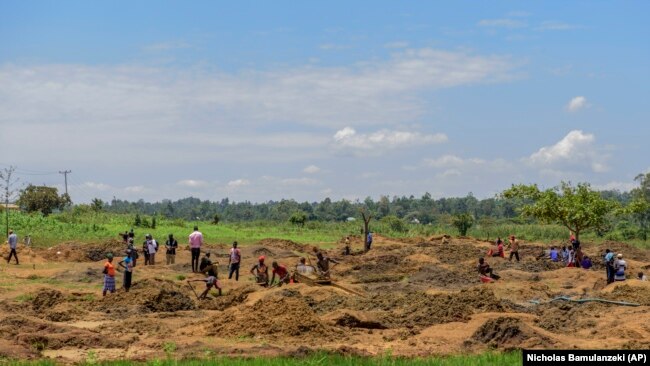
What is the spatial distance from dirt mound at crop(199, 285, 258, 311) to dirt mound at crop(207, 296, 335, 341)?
3.43 metres

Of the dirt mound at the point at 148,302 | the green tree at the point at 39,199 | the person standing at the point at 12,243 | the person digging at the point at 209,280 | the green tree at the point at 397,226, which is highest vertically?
the green tree at the point at 39,199

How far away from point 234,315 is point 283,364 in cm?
601

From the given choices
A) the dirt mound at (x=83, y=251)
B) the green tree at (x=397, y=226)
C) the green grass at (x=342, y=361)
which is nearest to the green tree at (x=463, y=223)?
the green tree at (x=397, y=226)

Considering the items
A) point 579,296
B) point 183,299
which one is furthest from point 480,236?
point 183,299

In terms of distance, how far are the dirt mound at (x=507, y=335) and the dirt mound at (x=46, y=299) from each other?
483 inches

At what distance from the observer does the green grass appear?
1465 cm

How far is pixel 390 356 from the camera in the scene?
16.0 meters

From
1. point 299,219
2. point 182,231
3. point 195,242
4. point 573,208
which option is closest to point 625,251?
point 573,208

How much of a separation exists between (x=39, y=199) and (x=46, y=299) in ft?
209

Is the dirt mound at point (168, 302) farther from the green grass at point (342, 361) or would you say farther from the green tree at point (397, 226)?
the green tree at point (397, 226)

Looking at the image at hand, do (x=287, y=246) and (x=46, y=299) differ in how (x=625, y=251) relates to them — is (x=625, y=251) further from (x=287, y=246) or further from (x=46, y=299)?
(x=46, y=299)

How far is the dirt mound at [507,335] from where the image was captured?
17.6 m

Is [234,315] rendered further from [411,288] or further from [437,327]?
[411,288]

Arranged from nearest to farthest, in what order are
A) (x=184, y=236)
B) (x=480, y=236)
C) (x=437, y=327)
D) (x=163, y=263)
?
(x=437, y=327) → (x=163, y=263) → (x=184, y=236) → (x=480, y=236)
